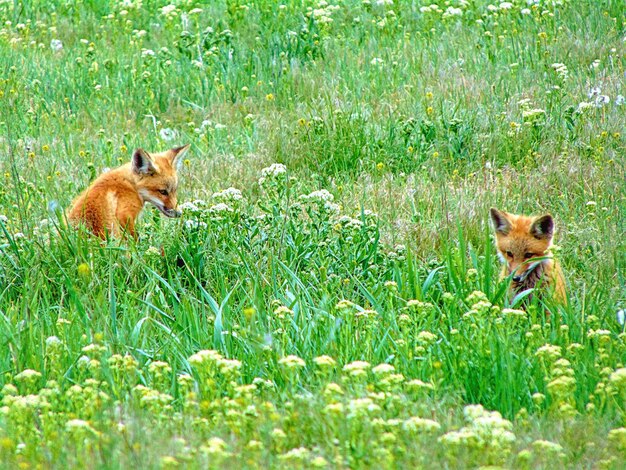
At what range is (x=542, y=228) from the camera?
6.34 meters

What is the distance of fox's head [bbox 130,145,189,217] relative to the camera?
25.7ft

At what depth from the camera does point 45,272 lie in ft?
19.8

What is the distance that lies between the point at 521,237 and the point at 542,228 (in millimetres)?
158

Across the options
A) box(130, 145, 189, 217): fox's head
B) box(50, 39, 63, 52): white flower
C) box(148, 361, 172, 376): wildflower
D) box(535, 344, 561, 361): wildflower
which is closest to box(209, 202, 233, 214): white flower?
box(130, 145, 189, 217): fox's head

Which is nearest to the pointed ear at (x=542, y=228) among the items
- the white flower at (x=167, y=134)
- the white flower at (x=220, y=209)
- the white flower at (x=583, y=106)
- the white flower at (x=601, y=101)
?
the white flower at (x=220, y=209)

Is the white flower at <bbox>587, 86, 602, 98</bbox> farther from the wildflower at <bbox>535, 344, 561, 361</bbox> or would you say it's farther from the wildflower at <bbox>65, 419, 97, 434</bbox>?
the wildflower at <bbox>65, 419, 97, 434</bbox>

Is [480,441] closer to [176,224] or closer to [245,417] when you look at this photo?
[245,417]

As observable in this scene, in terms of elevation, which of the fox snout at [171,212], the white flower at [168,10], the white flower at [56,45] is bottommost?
the fox snout at [171,212]

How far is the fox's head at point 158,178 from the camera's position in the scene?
25.7 feet

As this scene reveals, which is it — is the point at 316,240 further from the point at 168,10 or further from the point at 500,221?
the point at 168,10

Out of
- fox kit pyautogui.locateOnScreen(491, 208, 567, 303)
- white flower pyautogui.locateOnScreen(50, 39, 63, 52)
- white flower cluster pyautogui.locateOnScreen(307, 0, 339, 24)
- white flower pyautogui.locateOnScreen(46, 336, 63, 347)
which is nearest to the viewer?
white flower pyautogui.locateOnScreen(46, 336, 63, 347)

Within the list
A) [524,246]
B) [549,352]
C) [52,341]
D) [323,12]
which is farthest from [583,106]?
[52,341]

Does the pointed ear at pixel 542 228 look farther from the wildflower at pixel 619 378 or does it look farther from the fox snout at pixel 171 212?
the fox snout at pixel 171 212

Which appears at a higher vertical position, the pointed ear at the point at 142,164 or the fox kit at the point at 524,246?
the pointed ear at the point at 142,164
